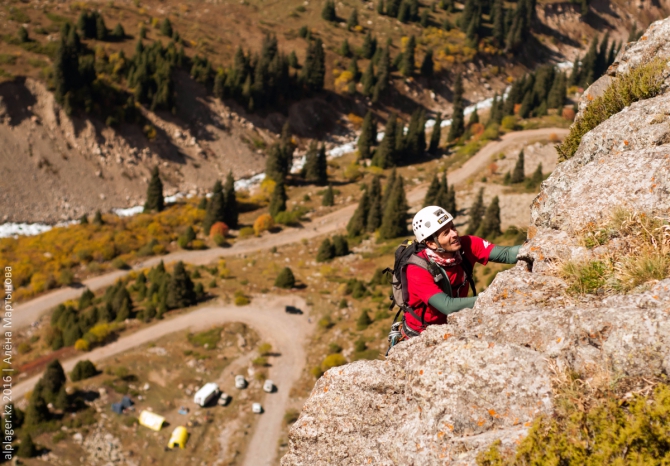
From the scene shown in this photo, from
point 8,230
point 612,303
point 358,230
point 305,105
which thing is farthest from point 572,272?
point 305,105

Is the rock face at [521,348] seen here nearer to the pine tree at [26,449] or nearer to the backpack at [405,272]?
the backpack at [405,272]

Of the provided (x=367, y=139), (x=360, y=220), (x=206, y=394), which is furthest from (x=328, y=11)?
(x=206, y=394)

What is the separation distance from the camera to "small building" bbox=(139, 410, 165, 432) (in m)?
45.8

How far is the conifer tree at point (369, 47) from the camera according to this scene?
146500mm

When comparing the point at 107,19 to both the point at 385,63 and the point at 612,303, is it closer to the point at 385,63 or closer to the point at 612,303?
the point at 385,63

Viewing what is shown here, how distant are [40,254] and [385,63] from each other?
94.0 metres

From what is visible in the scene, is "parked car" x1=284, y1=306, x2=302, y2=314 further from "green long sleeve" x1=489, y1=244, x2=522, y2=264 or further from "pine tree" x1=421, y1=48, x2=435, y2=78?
"pine tree" x1=421, y1=48, x2=435, y2=78

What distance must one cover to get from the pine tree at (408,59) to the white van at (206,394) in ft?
378

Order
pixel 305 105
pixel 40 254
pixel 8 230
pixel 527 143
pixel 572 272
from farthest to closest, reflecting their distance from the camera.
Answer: pixel 305 105 < pixel 527 143 < pixel 8 230 < pixel 40 254 < pixel 572 272

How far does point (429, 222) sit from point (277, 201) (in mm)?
84305

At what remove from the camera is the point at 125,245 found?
8262 centimetres

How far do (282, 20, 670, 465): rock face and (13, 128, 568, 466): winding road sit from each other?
38.3 m

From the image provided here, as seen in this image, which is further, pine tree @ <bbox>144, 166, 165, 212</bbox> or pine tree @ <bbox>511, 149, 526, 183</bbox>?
pine tree @ <bbox>511, 149, 526, 183</bbox>

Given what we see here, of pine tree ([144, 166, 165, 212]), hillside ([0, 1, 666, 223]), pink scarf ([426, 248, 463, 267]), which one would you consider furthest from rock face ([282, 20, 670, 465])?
hillside ([0, 1, 666, 223])
